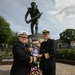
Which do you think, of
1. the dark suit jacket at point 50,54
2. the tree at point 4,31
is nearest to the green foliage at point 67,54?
the dark suit jacket at point 50,54

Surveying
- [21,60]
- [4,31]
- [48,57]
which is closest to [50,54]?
[48,57]

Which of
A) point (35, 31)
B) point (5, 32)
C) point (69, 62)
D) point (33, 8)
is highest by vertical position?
point (5, 32)

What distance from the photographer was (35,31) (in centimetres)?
1333

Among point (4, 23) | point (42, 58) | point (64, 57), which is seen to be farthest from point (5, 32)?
point (42, 58)

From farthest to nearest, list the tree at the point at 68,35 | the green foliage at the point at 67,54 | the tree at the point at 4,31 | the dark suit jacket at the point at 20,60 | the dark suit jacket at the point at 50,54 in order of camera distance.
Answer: the tree at the point at 68,35 < the tree at the point at 4,31 < the green foliage at the point at 67,54 < the dark suit jacket at the point at 50,54 < the dark suit jacket at the point at 20,60

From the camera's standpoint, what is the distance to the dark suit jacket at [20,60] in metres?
4.73

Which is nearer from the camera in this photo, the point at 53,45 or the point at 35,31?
the point at 53,45

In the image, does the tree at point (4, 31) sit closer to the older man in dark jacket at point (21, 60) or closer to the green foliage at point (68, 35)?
the green foliage at point (68, 35)

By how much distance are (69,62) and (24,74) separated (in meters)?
14.6

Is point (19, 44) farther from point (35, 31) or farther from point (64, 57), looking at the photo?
point (64, 57)

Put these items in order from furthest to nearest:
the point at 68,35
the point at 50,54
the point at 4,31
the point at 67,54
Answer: the point at 68,35 < the point at 4,31 < the point at 67,54 < the point at 50,54

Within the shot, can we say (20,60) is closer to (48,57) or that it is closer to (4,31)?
(48,57)

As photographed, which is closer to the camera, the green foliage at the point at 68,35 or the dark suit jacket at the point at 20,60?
the dark suit jacket at the point at 20,60

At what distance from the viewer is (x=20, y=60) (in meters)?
4.79
